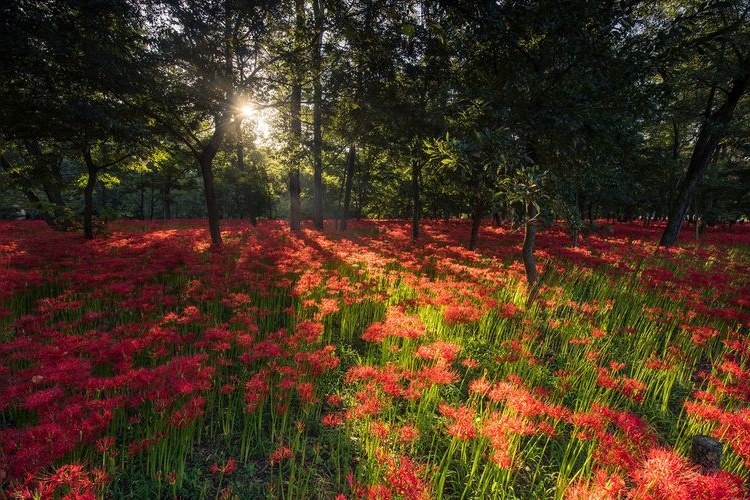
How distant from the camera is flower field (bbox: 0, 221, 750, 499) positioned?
120 inches

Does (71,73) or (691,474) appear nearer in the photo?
(691,474)

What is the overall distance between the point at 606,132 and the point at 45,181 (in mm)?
17789

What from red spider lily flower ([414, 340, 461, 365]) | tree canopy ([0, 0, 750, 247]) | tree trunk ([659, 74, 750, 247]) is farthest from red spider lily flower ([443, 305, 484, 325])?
tree trunk ([659, 74, 750, 247])

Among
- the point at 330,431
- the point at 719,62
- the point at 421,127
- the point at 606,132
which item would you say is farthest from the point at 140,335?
the point at 719,62

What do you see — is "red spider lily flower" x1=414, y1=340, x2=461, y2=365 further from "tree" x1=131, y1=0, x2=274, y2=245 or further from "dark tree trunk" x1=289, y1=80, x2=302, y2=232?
"tree" x1=131, y1=0, x2=274, y2=245

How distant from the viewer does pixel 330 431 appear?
4.10m

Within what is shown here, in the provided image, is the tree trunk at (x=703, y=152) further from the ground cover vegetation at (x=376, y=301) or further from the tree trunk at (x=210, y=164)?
the tree trunk at (x=210, y=164)

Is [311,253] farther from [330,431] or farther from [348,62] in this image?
[330,431]

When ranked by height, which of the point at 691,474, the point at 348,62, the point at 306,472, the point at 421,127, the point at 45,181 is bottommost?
the point at 306,472

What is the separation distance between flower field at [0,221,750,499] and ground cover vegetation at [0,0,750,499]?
45 millimetres

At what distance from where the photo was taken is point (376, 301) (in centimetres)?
727

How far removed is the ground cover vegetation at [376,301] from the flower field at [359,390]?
0.05 metres

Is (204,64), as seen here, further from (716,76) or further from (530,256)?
(716,76)

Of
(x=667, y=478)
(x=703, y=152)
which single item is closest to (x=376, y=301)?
(x=667, y=478)
